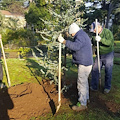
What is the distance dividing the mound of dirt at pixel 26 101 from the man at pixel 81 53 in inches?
29.7

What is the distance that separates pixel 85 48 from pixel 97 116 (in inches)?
59.2

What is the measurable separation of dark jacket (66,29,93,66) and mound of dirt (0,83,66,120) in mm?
1329

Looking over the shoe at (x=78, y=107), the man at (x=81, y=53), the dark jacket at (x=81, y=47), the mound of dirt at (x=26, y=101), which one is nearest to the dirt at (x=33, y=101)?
the mound of dirt at (x=26, y=101)

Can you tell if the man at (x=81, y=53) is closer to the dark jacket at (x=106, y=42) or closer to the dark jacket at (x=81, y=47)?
the dark jacket at (x=81, y=47)

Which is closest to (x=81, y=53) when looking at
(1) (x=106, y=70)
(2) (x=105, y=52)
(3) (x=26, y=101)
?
(2) (x=105, y=52)

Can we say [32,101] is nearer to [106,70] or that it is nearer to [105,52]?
[106,70]

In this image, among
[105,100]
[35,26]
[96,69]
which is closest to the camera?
[105,100]

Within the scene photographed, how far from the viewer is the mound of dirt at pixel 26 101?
10.5 ft

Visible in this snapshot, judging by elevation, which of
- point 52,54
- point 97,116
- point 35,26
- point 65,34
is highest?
point 35,26

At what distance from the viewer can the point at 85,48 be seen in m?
3.11

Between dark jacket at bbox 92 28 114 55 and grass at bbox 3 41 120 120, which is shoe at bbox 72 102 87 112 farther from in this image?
dark jacket at bbox 92 28 114 55

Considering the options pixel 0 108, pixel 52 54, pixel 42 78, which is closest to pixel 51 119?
pixel 0 108

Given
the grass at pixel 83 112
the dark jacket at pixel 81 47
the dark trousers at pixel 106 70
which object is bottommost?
the grass at pixel 83 112

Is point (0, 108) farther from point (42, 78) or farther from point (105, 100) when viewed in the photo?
point (105, 100)
